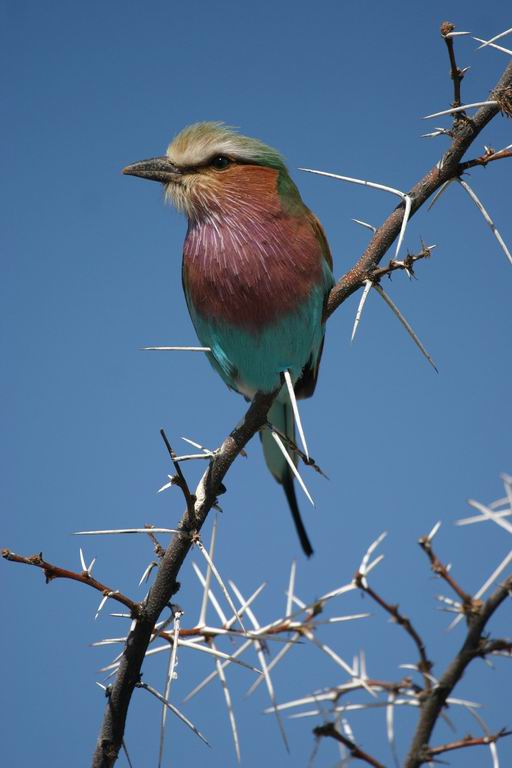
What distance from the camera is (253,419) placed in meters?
2.20

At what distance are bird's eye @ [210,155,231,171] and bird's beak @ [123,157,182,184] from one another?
0.13 meters

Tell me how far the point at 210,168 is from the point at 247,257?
521 mm

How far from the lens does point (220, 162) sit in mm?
2840

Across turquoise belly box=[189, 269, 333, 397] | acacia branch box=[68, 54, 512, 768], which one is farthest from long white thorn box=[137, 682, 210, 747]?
turquoise belly box=[189, 269, 333, 397]

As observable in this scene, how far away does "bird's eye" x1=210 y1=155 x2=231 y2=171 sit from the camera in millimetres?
2826

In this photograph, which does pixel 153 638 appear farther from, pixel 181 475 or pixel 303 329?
pixel 303 329

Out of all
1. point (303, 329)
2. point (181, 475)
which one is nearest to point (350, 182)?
point (303, 329)

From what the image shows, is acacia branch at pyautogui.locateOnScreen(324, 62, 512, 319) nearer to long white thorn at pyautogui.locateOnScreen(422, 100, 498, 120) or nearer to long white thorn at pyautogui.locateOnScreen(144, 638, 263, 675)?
long white thorn at pyautogui.locateOnScreen(422, 100, 498, 120)

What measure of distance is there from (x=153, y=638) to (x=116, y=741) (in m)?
0.27

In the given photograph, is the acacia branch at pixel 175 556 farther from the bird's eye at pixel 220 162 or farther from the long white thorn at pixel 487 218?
the bird's eye at pixel 220 162

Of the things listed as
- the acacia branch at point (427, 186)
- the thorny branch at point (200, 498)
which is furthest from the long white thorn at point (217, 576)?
the acacia branch at point (427, 186)

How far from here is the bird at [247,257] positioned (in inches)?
98.0

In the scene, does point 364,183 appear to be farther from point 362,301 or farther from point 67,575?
point 67,575

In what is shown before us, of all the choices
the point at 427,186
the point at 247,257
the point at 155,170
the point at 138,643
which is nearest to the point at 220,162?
the point at 155,170
